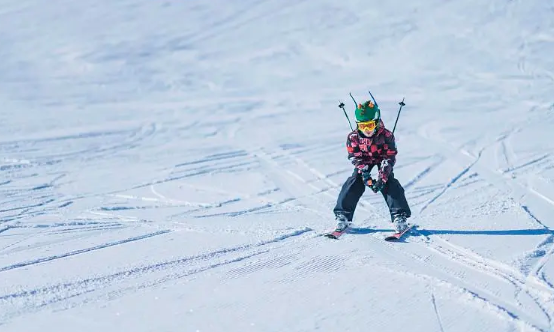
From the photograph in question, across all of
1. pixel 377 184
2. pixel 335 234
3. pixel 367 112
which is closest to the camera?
pixel 367 112

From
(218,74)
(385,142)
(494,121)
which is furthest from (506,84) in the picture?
(385,142)

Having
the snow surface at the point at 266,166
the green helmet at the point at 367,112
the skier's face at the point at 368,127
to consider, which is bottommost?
the snow surface at the point at 266,166

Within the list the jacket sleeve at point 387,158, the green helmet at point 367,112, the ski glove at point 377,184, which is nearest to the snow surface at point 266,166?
the ski glove at point 377,184

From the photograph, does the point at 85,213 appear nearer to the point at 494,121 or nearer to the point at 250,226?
the point at 250,226

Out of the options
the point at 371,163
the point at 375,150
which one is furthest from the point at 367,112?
the point at 371,163

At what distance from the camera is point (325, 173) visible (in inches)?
325

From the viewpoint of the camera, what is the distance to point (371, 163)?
5648mm

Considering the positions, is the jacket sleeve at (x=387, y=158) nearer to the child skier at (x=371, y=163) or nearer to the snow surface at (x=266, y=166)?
the child skier at (x=371, y=163)

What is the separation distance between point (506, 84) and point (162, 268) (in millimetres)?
10781

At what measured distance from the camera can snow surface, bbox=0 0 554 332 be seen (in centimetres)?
441

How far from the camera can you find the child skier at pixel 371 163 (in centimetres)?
548

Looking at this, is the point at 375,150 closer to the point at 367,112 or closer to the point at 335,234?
the point at 367,112

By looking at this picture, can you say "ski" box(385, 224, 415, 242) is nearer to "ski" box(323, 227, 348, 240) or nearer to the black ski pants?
the black ski pants

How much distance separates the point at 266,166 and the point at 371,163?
323 centimetres
